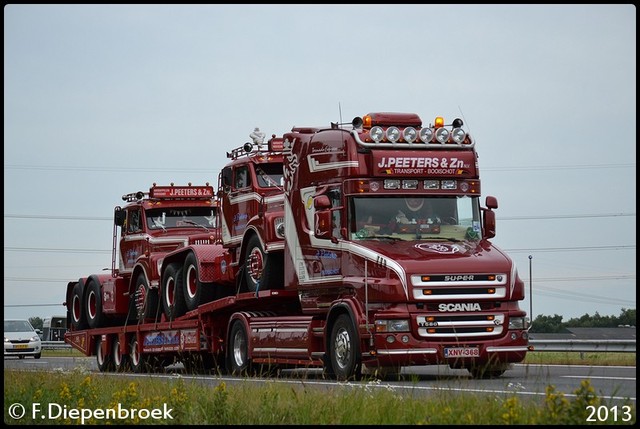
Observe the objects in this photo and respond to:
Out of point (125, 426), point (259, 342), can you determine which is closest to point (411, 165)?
point (259, 342)

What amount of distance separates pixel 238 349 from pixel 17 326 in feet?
73.4

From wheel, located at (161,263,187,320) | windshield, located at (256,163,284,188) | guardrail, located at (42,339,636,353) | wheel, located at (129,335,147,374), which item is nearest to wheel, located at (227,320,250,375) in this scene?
wheel, located at (161,263,187,320)

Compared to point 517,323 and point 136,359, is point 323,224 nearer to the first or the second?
point 517,323

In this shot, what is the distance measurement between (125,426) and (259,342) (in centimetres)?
1014

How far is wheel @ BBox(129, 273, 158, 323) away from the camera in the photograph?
2658 centimetres

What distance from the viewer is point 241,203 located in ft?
73.9

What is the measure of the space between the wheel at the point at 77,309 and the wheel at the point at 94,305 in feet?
0.86

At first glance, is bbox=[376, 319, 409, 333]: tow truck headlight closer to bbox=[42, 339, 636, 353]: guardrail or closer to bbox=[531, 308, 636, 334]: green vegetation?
bbox=[42, 339, 636, 353]: guardrail

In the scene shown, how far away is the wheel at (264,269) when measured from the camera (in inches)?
834

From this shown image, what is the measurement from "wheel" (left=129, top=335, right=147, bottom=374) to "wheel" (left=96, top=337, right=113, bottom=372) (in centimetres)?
127

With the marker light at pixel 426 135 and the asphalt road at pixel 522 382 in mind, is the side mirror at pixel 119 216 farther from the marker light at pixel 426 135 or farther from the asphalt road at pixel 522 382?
the marker light at pixel 426 135

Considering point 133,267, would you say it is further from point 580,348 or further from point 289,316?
point 580,348

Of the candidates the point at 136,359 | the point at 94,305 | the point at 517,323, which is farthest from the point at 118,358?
the point at 517,323

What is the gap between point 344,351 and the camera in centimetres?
1862
